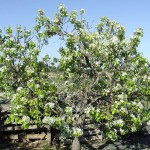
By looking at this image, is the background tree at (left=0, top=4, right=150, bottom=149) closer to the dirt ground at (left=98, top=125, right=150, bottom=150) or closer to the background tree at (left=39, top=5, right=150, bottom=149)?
the background tree at (left=39, top=5, right=150, bottom=149)

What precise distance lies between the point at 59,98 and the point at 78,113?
52.5 inches

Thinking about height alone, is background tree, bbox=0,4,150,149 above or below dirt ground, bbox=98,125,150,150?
above

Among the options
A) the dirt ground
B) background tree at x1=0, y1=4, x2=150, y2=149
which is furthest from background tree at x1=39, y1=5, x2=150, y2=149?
the dirt ground

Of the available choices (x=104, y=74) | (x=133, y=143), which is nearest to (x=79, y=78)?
(x=104, y=74)

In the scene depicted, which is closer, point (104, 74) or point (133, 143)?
point (104, 74)

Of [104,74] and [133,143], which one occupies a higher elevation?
[104,74]

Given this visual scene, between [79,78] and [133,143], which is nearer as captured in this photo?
[79,78]

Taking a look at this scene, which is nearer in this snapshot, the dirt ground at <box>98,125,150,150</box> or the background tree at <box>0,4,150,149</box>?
the background tree at <box>0,4,150,149</box>

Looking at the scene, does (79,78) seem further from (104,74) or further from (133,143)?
(133,143)

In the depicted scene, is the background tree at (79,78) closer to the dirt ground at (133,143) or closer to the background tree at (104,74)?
the background tree at (104,74)

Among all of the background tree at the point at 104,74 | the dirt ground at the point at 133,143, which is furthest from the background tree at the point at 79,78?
the dirt ground at the point at 133,143

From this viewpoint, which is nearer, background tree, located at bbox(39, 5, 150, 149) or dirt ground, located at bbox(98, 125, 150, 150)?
background tree, located at bbox(39, 5, 150, 149)

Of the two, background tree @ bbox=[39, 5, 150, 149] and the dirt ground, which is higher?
background tree @ bbox=[39, 5, 150, 149]

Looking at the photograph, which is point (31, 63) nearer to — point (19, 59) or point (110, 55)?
point (19, 59)
